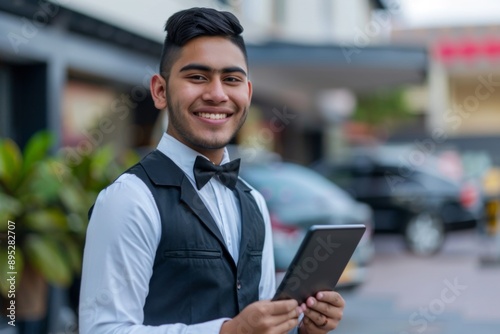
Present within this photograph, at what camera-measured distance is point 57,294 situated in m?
7.27

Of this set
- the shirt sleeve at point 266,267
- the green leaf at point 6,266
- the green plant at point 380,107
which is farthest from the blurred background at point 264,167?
the green plant at point 380,107

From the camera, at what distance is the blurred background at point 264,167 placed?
20.2 ft

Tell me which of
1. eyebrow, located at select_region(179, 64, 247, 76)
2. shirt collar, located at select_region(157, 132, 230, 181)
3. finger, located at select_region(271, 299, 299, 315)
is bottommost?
finger, located at select_region(271, 299, 299, 315)

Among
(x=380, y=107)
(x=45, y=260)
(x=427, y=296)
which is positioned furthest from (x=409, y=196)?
(x=380, y=107)

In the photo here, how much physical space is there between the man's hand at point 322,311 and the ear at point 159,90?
2.02 feet

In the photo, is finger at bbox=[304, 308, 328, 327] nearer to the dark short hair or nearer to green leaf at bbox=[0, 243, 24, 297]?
the dark short hair

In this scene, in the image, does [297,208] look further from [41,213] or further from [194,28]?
[194,28]

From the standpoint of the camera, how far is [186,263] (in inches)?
76.8

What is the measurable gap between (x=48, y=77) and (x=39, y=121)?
502 millimetres

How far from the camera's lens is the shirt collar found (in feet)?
6.95

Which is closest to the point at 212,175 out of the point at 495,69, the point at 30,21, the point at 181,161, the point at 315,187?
the point at 181,161

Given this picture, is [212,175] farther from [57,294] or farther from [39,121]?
[39,121]

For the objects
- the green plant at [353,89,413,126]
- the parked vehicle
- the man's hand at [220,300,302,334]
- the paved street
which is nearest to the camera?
the man's hand at [220,300,302,334]

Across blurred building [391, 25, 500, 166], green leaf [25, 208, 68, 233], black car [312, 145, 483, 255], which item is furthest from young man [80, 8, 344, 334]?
blurred building [391, 25, 500, 166]
